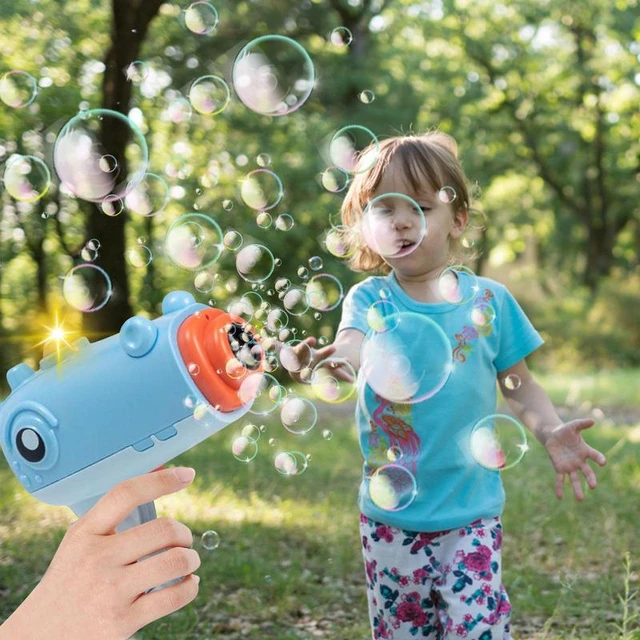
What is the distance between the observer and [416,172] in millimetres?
2668

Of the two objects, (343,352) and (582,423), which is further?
(343,352)

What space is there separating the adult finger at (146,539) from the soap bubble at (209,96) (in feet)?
7.62

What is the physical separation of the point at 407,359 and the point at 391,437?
0.23m

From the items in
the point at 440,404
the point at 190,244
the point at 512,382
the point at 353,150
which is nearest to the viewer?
the point at 440,404

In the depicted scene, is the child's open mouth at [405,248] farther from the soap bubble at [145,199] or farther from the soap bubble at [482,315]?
the soap bubble at [145,199]

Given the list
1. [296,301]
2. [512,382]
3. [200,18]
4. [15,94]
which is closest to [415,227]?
[296,301]

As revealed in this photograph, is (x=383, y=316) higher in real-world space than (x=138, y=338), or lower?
lower

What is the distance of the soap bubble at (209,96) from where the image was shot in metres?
3.28

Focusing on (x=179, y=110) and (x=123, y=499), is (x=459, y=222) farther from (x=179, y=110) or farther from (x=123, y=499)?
(x=123, y=499)

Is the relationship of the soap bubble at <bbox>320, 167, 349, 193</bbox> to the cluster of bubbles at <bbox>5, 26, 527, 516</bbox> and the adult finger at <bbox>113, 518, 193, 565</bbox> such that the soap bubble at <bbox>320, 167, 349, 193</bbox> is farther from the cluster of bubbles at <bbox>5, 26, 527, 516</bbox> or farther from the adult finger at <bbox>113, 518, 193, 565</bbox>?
the adult finger at <bbox>113, 518, 193, 565</bbox>

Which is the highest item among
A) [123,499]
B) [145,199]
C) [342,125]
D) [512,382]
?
[123,499]

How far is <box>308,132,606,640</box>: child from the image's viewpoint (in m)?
2.50

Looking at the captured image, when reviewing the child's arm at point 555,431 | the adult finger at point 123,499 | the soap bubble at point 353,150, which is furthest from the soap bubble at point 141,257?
the adult finger at point 123,499

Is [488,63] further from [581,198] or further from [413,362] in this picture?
[413,362]
